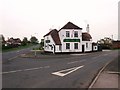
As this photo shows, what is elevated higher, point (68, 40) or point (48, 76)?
point (68, 40)

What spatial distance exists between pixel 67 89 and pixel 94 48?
50913 millimetres

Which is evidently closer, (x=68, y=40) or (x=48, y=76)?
(x=48, y=76)

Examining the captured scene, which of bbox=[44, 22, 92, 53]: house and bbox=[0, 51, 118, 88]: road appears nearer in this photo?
bbox=[0, 51, 118, 88]: road

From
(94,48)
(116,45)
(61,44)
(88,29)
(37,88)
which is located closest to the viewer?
(37,88)

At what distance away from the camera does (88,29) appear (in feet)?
238

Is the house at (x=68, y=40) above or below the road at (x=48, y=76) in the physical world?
above

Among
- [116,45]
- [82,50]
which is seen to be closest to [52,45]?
[82,50]

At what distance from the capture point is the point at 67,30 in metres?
53.1

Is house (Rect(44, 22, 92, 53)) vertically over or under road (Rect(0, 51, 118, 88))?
over

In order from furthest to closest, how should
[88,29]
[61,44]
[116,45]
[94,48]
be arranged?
1. [116,45]
2. [88,29]
3. [94,48]
4. [61,44]

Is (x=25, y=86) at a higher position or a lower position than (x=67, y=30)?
lower

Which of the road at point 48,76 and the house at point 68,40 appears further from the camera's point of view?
the house at point 68,40

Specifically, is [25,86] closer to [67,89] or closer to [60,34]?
[67,89]

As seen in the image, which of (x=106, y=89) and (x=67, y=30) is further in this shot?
(x=67, y=30)
